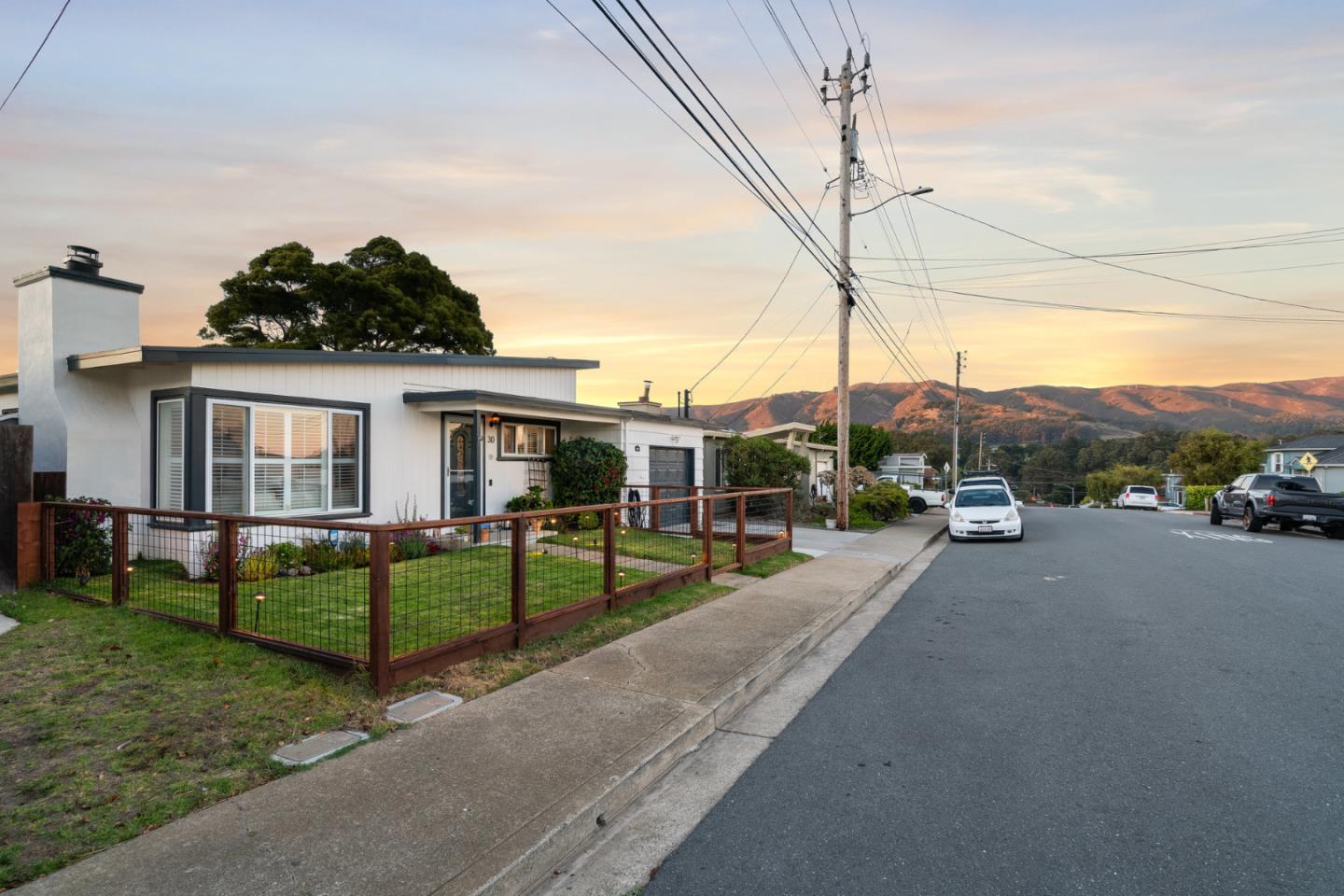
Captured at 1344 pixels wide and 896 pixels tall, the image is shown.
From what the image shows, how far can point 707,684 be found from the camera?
5.31m

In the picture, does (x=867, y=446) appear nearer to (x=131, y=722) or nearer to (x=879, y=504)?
(x=879, y=504)

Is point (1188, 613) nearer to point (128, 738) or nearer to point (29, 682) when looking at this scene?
point (128, 738)

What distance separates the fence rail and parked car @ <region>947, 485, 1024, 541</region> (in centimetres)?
848

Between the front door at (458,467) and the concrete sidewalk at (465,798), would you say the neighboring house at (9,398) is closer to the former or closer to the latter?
the front door at (458,467)

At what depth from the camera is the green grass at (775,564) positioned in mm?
10586

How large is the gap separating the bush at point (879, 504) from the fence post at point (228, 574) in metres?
18.1

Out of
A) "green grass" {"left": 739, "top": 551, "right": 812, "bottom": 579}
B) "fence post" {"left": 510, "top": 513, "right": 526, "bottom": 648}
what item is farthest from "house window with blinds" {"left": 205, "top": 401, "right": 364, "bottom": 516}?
"green grass" {"left": 739, "top": 551, "right": 812, "bottom": 579}

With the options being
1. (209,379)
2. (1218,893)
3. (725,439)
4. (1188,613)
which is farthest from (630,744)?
(725,439)

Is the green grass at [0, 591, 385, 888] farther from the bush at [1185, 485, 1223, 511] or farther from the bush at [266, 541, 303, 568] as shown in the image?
the bush at [1185, 485, 1223, 511]

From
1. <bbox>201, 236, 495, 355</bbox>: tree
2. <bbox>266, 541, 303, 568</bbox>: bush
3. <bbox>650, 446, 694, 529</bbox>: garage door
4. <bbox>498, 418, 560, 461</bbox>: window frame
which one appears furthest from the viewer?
<bbox>201, 236, 495, 355</bbox>: tree

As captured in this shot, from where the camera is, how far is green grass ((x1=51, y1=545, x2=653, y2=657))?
603 centimetres

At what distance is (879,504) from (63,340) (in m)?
19.7

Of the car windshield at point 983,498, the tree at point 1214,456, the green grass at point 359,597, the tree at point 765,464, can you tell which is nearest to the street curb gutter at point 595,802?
the green grass at point 359,597

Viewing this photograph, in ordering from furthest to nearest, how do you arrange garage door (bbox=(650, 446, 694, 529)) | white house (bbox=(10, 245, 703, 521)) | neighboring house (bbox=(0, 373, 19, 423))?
garage door (bbox=(650, 446, 694, 529)) → neighboring house (bbox=(0, 373, 19, 423)) → white house (bbox=(10, 245, 703, 521))
